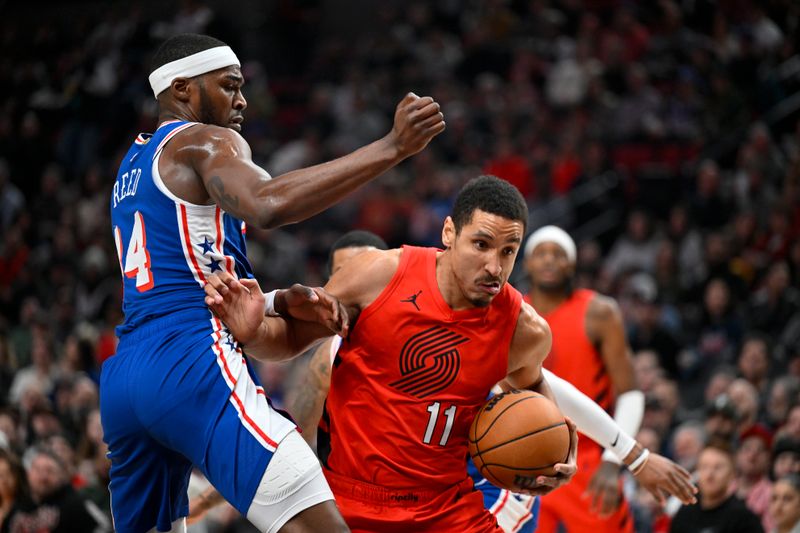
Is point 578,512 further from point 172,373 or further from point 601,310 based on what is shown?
point 172,373

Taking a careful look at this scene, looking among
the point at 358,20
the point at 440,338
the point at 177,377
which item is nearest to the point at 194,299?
the point at 177,377

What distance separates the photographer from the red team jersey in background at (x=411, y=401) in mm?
4215

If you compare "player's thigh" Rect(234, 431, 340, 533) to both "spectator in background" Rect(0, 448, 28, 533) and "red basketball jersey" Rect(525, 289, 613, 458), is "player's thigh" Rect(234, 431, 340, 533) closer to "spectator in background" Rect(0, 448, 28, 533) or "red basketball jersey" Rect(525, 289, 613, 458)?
"red basketball jersey" Rect(525, 289, 613, 458)

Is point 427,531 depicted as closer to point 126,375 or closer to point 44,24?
point 126,375

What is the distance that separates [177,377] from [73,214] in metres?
12.4

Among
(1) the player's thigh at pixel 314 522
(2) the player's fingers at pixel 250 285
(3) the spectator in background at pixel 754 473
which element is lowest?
(3) the spectator in background at pixel 754 473

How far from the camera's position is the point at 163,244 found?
383 centimetres

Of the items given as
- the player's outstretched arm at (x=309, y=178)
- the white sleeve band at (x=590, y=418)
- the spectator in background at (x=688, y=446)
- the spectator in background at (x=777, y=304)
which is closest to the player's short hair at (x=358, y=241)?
the white sleeve band at (x=590, y=418)

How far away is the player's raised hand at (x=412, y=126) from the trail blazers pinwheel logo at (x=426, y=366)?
93 centimetres

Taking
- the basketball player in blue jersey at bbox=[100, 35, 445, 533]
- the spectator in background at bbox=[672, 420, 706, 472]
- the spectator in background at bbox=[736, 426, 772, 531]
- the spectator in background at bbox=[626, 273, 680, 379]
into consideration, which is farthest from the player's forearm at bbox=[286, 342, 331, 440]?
the spectator in background at bbox=[626, 273, 680, 379]

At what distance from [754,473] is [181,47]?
17.4 ft

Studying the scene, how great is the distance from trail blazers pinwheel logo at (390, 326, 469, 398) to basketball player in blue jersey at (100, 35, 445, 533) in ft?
1.02

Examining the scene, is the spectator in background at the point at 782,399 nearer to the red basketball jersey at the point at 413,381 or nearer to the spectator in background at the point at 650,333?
the spectator in background at the point at 650,333

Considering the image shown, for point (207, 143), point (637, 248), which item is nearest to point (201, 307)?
point (207, 143)
